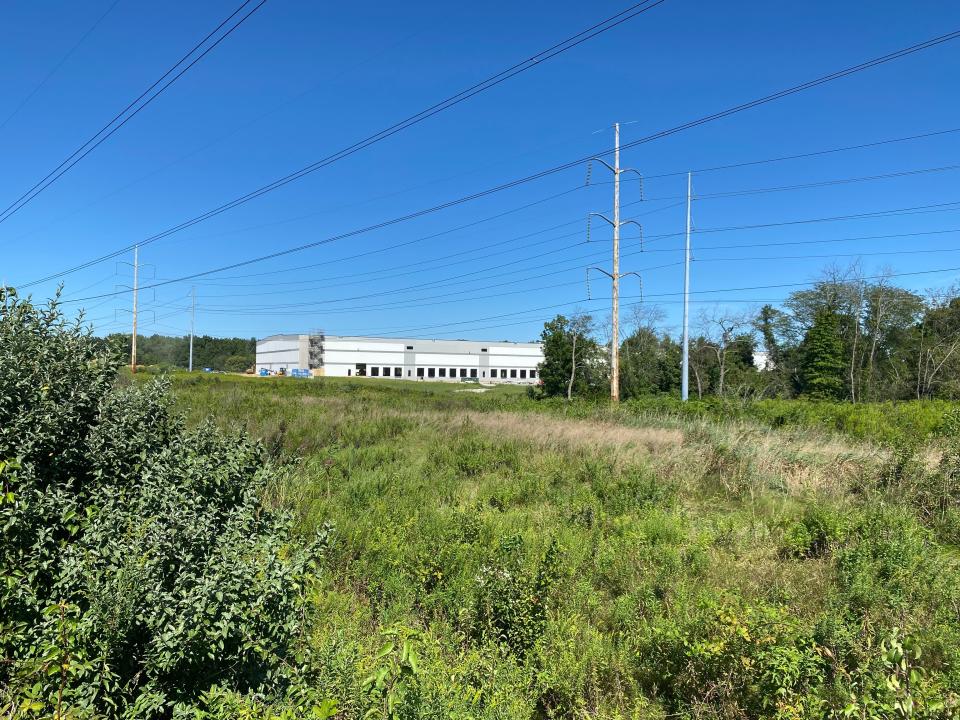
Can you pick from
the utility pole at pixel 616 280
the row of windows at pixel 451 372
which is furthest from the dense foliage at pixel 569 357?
the row of windows at pixel 451 372

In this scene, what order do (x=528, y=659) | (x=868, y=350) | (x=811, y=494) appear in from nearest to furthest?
(x=528, y=659)
(x=811, y=494)
(x=868, y=350)

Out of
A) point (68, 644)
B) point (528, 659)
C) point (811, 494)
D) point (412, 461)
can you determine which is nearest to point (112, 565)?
point (68, 644)

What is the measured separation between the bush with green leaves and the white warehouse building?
107332 millimetres

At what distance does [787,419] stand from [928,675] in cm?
1553

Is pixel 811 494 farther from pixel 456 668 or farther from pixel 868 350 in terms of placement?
pixel 868 350

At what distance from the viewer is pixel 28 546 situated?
312 centimetres

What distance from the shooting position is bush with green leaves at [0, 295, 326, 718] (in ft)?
8.62

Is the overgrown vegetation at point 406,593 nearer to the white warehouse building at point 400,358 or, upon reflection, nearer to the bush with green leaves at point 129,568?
the bush with green leaves at point 129,568

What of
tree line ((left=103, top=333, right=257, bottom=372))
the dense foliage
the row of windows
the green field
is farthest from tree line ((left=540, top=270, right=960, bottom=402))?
tree line ((left=103, top=333, right=257, bottom=372))

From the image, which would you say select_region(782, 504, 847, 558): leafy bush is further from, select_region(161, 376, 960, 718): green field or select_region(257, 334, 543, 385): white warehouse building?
select_region(257, 334, 543, 385): white warehouse building

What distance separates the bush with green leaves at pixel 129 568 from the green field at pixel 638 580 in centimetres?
61

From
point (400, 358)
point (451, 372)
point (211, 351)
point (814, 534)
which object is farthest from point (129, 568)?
point (211, 351)

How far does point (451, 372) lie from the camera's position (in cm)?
12281

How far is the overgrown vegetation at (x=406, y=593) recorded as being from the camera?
2.68m
